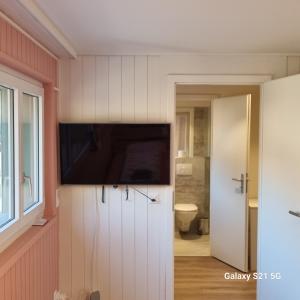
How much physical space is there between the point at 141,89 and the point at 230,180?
1770 millimetres

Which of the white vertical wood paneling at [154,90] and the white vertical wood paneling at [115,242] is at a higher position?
the white vertical wood paneling at [154,90]

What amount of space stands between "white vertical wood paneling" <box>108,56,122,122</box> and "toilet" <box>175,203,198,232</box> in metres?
2.38

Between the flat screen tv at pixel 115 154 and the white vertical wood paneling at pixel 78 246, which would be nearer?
the flat screen tv at pixel 115 154

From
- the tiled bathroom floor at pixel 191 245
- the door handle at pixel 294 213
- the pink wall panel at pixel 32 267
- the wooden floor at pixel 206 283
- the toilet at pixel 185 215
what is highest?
the door handle at pixel 294 213

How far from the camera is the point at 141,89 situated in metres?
2.73

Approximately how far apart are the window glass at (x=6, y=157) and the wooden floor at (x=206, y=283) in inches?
75.8

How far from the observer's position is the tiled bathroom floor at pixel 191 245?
429cm

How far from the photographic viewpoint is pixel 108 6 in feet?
5.71

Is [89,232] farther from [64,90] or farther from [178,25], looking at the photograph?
[178,25]

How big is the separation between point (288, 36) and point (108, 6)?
4.22ft

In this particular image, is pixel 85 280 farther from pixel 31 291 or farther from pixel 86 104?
pixel 86 104

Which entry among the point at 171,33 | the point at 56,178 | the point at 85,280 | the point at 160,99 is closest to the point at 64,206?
the point at 56,178

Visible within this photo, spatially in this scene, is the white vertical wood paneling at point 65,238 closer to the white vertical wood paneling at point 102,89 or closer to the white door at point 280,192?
the white vertical wood paneling at point 102,89

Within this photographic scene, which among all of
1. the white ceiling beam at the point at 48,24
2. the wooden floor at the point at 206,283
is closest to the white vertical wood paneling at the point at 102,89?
the white ceiling beam at the point at 48,24
